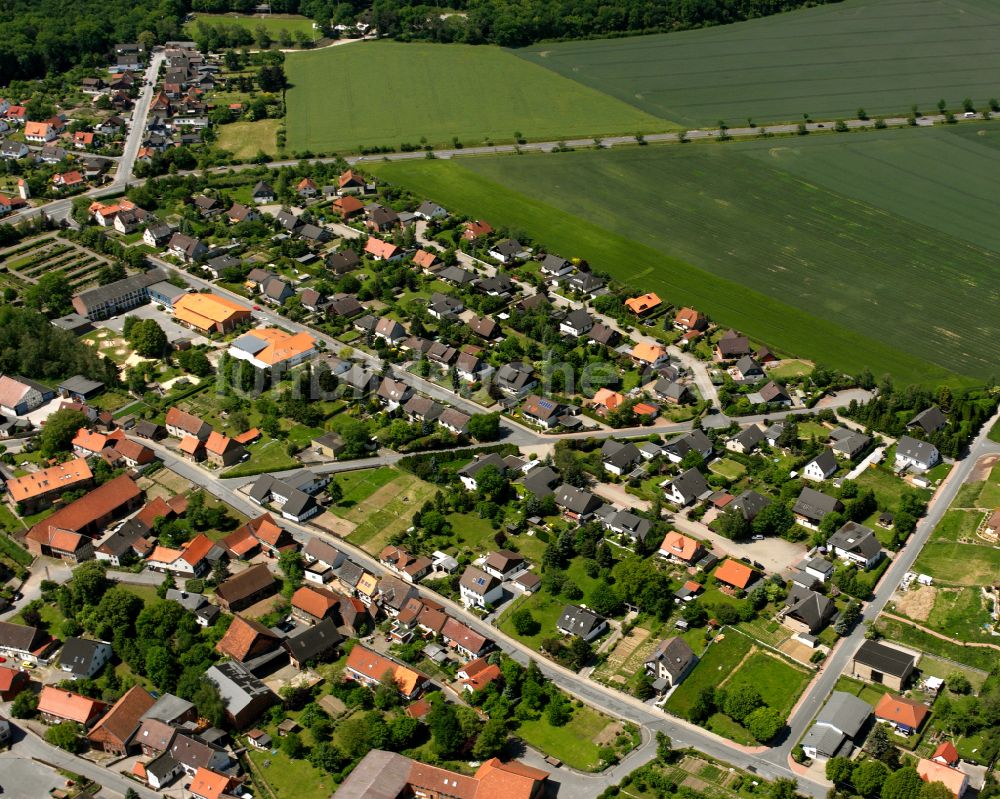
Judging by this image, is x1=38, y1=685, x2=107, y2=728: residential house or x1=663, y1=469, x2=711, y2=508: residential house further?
x1=663, y1=469, x2=711, y2=508: residential house

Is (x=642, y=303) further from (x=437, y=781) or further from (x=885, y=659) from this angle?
(x=437, y=781)

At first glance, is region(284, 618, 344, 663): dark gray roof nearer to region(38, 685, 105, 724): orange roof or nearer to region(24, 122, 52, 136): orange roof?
region(38, 685, 105, 724): orange roof

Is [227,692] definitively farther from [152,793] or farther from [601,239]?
[601,239]

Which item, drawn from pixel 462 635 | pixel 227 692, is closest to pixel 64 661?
pixel 227 692

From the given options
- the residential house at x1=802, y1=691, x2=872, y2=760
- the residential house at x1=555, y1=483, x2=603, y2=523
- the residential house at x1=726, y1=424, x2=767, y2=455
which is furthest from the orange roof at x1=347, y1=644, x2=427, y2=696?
the residential house at x1=726, y1=424, x2=767, y2=455

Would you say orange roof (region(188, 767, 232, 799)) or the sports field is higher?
the sports field

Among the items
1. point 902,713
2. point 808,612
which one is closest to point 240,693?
point 808,612

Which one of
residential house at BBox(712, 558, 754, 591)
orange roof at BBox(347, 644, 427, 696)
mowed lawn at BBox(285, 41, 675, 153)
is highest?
mowed lawn at BBox(285, 41, 675, 153)
